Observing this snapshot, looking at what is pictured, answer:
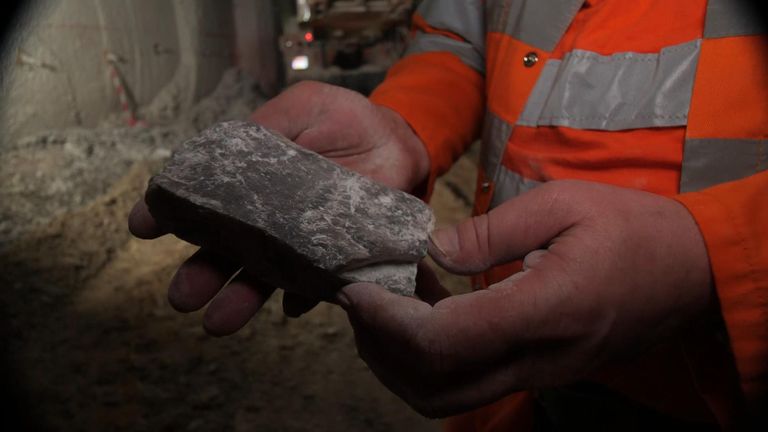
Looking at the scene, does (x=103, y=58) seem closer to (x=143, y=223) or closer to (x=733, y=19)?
(x=143, y=223)

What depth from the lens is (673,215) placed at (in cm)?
77

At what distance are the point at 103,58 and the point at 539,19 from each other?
3.25 m

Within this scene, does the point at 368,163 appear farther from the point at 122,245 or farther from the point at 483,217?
the point at 122,245

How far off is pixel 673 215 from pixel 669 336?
0.21 metres

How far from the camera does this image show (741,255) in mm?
721

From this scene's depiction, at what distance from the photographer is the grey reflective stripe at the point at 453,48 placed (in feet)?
4.77

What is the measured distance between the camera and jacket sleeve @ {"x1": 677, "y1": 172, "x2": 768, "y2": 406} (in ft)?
2.35

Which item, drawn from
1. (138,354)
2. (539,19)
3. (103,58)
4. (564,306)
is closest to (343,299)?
(564,306)

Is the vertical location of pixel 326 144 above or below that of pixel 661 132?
below

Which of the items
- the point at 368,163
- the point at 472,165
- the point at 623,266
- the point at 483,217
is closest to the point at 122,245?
the point at 368,163

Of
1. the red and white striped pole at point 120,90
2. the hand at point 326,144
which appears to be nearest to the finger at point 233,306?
the hand at point 326,144

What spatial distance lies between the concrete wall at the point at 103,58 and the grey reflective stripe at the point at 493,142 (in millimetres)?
2492

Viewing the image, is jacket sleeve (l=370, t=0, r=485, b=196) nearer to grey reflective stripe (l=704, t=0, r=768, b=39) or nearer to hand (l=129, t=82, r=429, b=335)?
hand (l=129, t=82, r=429, b=335)

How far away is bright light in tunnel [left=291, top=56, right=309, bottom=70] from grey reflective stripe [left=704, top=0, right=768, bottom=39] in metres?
4.29
